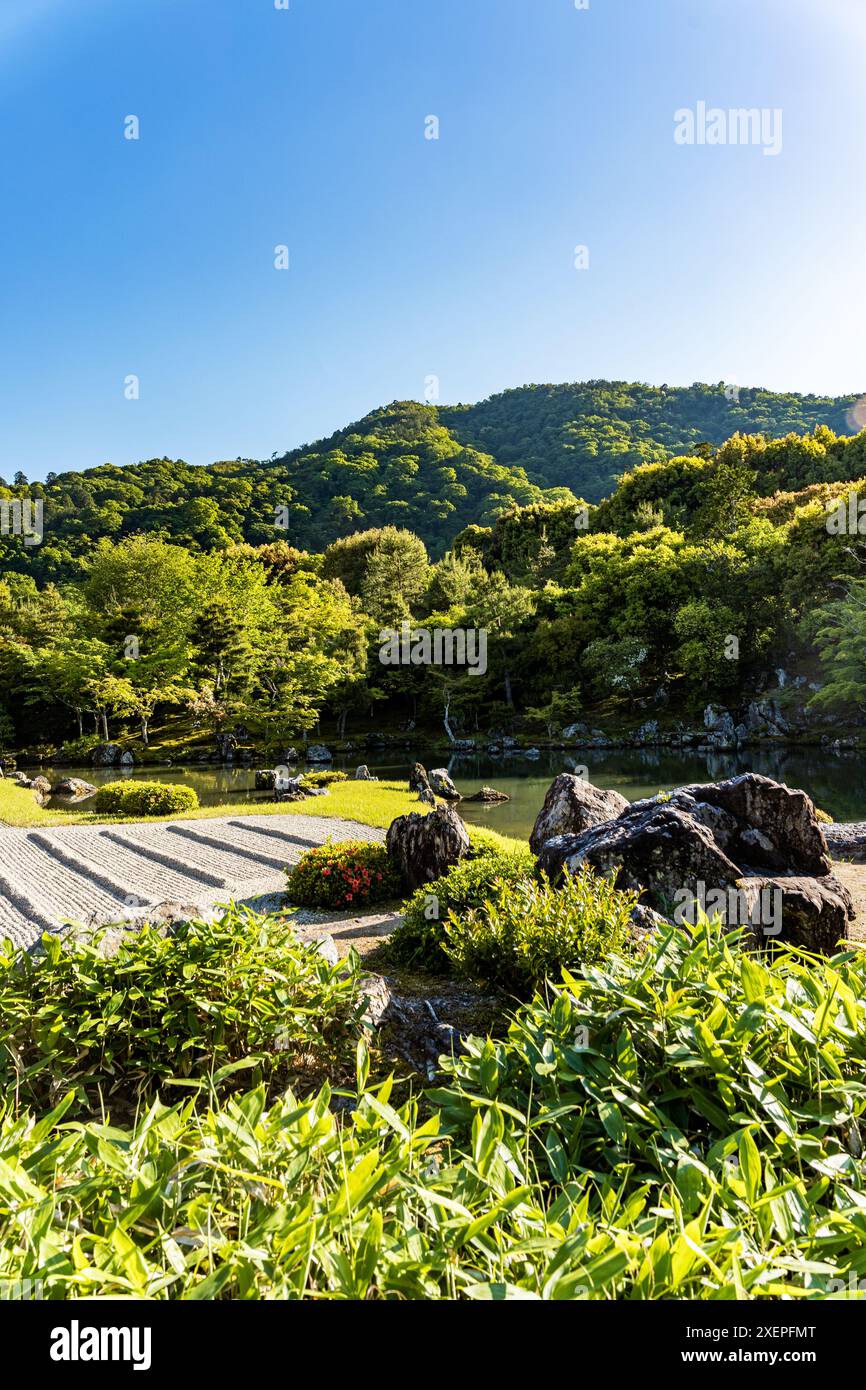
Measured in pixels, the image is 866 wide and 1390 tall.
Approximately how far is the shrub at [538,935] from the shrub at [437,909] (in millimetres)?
1014

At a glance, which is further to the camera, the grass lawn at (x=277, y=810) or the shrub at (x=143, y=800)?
the shrub at (x=143, y=800)

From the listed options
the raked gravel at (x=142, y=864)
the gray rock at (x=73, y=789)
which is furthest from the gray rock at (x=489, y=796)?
the gray rock at (x=73, y=789)

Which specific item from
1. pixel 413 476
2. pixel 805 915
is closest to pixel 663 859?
pixel 805 915

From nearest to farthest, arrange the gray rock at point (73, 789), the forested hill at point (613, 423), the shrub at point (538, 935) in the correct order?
the shrub at point (538, 935) < the gray rock at point (73, 789) < the forested hill at point (613, 423)

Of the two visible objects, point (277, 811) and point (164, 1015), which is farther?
point (277, 811)

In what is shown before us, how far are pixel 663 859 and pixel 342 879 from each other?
13.9 feet

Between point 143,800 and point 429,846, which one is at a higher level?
point 429,846

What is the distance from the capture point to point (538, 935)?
4.70 metres

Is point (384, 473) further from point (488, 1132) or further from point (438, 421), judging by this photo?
point (488, 1132)

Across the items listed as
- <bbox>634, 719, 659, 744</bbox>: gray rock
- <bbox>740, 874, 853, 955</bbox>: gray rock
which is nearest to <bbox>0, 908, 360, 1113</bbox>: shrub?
<bbox>740, 874, 853, 955</bbox>: gray rock

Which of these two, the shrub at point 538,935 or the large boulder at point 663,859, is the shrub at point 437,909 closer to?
the large boulder at point 663,859

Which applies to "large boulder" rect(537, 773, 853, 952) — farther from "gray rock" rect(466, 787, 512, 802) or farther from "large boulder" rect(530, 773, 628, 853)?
"gray rock" rect(466, 787, 512, 802)

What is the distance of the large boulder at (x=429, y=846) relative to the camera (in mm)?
9727

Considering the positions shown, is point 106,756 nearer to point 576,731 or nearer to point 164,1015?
point 576,731
